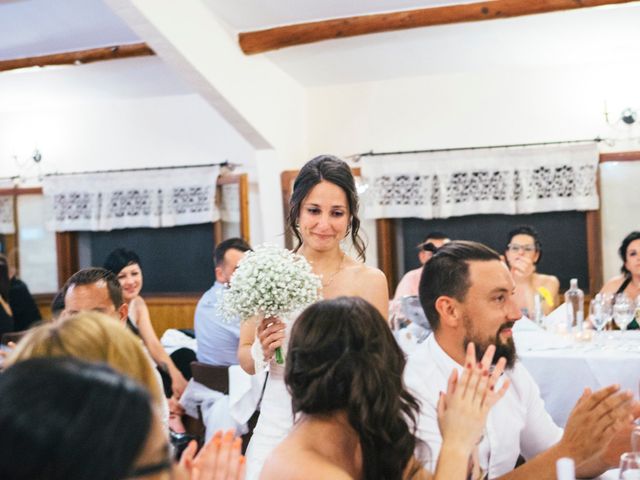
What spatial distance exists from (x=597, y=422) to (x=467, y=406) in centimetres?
→ 56

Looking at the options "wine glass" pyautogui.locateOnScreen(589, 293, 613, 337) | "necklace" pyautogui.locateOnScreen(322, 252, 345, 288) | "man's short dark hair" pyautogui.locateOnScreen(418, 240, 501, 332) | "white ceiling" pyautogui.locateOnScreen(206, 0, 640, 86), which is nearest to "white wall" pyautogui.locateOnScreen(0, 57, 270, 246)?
"white ceiling" pyautogui.locateOnScreen(206, 0, 640, 86)

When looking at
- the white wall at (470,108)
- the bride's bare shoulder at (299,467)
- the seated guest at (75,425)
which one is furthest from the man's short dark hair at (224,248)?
the seated guest at (75,425)

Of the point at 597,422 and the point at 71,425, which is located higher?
the point at 71,425

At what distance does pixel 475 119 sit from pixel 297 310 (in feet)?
19.1

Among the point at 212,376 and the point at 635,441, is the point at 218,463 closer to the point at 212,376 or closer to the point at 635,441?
the point at 635,441

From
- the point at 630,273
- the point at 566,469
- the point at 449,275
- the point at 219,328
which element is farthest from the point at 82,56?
the point at 566,469

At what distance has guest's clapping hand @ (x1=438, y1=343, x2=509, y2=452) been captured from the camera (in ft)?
6.56

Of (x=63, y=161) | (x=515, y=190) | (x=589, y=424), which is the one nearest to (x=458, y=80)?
(x=515, y=190)

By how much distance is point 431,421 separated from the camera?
2639 millimetres

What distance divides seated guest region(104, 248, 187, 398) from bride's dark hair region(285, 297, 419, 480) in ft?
11.8

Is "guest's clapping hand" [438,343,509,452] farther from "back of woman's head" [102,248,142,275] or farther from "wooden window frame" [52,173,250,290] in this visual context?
"wooden window frame" [52,173,250,290]

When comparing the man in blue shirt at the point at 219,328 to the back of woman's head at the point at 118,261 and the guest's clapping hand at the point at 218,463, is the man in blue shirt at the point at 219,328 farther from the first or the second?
the guest's clapping hand at the point at 218,463

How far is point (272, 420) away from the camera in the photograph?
316 cm

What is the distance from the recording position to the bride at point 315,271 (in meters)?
3.13
